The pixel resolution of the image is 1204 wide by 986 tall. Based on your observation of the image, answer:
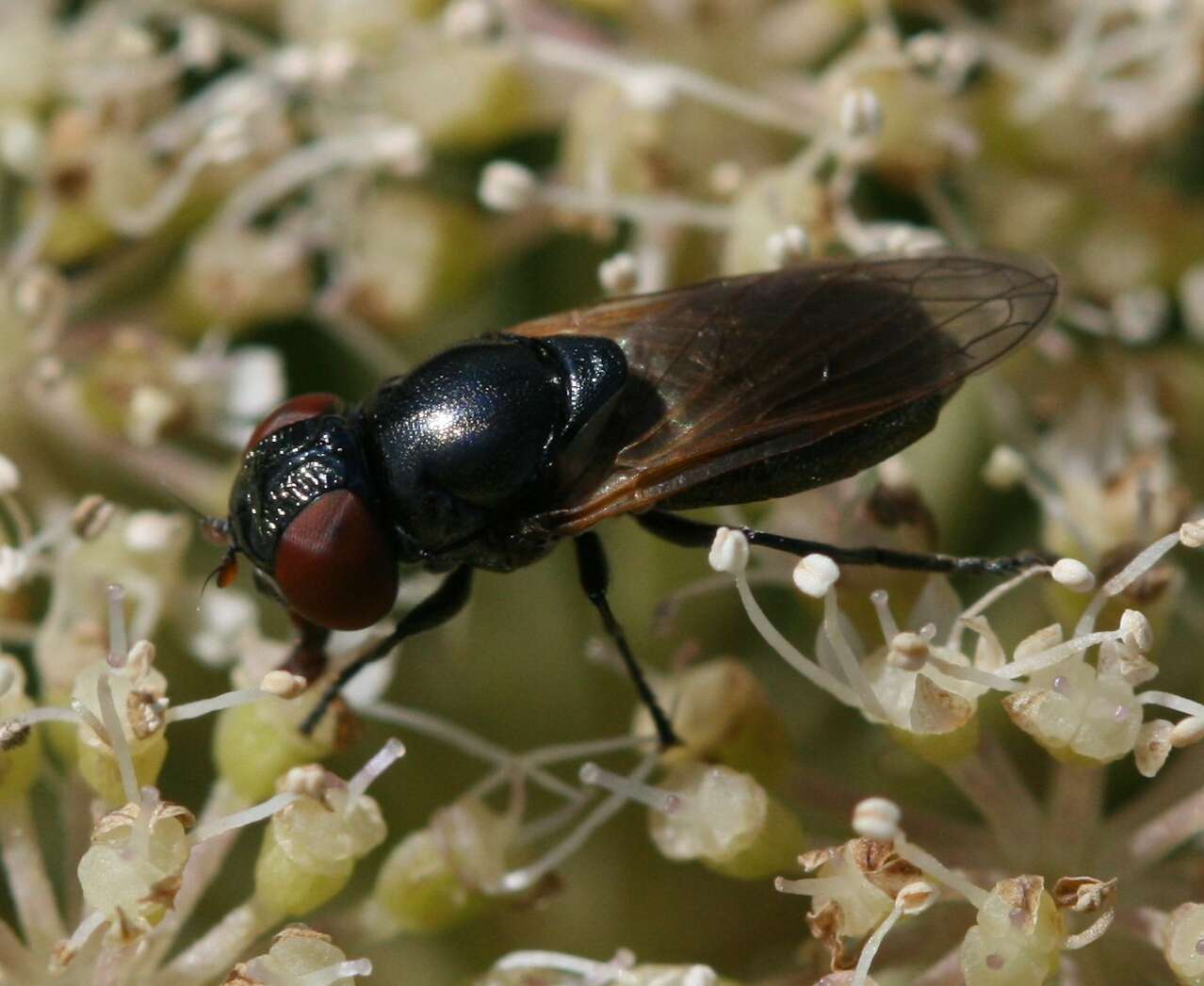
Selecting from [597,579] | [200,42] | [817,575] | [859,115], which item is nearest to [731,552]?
[817,575]

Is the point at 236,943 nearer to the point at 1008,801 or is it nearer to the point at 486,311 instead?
the point at 1008,801

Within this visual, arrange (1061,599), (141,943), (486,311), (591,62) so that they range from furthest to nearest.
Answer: (486,311) < (591,62) < (1061,599) < (141,943)

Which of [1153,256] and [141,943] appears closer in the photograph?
[141,943]

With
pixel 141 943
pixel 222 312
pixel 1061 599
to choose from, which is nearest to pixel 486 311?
pixel 222 312

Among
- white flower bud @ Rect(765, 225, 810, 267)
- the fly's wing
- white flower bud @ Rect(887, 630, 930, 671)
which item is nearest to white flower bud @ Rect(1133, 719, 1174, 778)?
white flower bud @ Rect(887, 630, 930, 671)

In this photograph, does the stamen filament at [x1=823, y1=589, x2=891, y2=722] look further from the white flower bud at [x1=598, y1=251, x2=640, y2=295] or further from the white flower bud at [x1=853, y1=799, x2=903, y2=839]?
the white flower bud at [x1=598, y1=251, x2=640, y2=295]

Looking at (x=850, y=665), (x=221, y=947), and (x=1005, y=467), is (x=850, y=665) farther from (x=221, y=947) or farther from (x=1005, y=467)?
(x=221, y=947)

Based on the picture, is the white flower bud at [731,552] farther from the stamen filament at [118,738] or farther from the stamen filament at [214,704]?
the stamen filament at [118,738]

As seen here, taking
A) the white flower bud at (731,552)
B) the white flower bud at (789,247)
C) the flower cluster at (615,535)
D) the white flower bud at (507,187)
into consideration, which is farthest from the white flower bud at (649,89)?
the white flower bud at (731,552)
